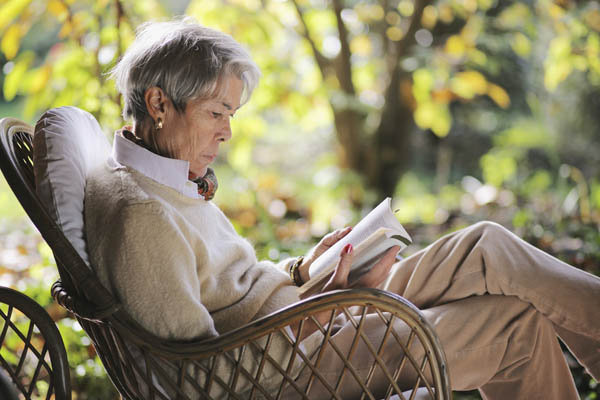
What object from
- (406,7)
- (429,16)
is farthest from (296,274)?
(406,7)

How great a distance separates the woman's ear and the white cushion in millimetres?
182

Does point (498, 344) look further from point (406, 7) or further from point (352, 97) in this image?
point (406, 7)

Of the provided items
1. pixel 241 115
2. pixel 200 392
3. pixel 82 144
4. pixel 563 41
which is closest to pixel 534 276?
pixel 200 392

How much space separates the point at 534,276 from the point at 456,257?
7.3 inches

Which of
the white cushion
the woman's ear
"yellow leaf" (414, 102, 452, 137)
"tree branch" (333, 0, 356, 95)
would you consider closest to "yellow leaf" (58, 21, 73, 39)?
the white cushion

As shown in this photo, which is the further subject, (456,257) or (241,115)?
(241,115)

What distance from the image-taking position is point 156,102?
1337 mm

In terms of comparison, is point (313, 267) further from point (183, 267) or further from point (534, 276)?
point (534, 276)

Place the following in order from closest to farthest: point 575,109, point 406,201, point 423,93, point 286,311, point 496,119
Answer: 1. point 286,311
2. point 423,93
3. point 406,201
4. point 575,109
5. point 496,119

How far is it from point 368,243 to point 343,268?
0.28 ft

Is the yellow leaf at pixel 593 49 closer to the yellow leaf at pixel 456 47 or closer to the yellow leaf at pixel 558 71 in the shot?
the yellow leaf at pixel 558 71

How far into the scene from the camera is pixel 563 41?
3891mm

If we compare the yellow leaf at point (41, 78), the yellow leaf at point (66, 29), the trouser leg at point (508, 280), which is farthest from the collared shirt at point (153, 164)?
the yellow leaf at point (41, 78)

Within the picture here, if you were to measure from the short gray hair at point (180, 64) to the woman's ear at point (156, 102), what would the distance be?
0.5 inches
